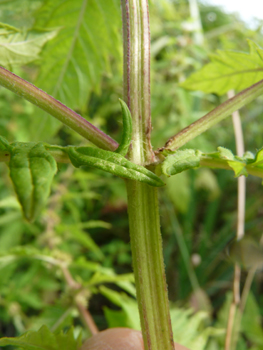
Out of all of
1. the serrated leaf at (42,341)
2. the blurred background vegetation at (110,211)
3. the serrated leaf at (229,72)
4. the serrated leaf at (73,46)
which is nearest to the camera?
the serrated leaf at (42,341)

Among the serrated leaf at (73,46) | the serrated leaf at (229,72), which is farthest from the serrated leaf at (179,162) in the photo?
the serrated leaf at (73,46)

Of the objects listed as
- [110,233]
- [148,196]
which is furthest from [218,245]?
[148,196]

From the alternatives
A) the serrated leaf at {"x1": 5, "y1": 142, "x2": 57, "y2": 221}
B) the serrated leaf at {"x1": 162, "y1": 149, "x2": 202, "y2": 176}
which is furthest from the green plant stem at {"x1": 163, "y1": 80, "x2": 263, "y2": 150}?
the serrated leaf at {"x1": 5, "y1": 142, "x2": 57, "y2": 221}

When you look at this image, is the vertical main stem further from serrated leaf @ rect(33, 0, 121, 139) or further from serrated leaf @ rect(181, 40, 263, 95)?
serrated leaf @ rect(33, 0, 121, 139)

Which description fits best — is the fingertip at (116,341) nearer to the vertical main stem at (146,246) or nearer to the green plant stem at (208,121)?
the vertical main stem at (146,246)

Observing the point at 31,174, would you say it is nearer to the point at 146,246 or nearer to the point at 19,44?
the point at 146,246

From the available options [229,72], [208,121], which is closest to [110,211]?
[229,72]
